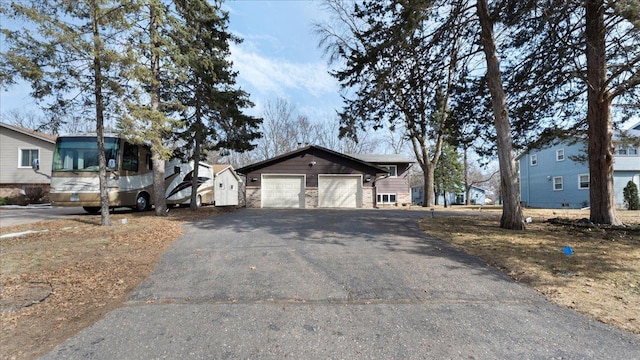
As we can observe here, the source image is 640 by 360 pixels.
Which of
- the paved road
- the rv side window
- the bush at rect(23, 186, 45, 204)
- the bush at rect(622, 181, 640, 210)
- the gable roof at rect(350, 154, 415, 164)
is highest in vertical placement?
the gable roof at rect(350, 154, 415, 164)

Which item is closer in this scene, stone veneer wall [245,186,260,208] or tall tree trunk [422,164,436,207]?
stone veneer wall [245,186,260,208]

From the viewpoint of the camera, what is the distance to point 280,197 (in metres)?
19.6

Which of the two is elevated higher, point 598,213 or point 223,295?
point 598,213

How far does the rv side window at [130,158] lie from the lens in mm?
11953

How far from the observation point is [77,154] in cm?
1131

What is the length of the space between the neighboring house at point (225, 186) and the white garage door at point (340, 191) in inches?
305

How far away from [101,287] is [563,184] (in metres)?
31.6

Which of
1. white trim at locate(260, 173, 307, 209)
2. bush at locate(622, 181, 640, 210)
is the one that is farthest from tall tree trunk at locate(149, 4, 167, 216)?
bush at locate(622, 181, 640, 210)

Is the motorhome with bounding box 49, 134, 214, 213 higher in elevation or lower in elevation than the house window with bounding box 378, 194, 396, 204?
higher

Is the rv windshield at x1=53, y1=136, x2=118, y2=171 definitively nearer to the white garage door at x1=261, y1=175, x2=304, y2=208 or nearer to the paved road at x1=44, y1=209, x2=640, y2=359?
the paved road at x1=44, y1=209, x2=640, y2=359

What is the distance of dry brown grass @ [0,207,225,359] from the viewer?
339cm

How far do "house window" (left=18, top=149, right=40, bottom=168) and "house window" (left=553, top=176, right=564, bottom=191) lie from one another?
39852mm

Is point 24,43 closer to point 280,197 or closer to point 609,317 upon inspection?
point 609,317

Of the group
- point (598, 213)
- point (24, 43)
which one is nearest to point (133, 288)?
point (24, 43)
